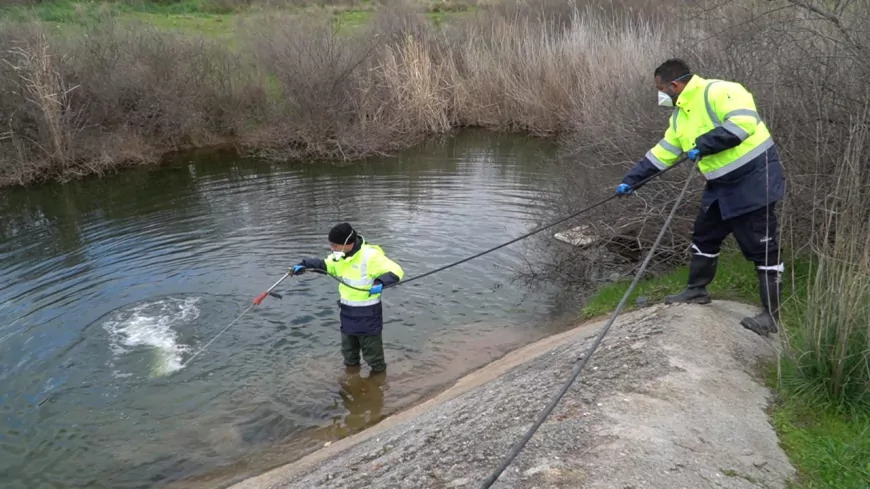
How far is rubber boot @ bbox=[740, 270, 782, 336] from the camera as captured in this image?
600 cm

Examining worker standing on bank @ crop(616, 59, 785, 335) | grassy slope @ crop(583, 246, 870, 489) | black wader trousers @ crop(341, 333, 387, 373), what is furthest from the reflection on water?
grassy slope @ crop(583, 246, 870, 489)

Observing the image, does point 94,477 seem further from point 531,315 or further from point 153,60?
point 153,60

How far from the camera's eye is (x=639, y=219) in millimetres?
9961


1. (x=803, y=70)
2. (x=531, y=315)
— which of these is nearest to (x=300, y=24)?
(x=531, y=315)

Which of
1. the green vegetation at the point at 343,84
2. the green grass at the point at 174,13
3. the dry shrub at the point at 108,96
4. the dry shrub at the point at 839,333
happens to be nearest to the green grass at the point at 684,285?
the green vegetation at the point at 343,84

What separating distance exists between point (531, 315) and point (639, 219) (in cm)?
221

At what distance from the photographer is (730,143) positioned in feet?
18.2

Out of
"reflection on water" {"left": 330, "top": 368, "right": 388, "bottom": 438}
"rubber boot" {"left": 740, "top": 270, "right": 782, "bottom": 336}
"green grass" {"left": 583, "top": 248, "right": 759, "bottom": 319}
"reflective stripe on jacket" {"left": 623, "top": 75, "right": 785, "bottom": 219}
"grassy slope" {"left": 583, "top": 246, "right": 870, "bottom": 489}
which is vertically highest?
"reflective stripe on jacket" {"left": 623, "top": 75, "right": 785, "bottom": 219}

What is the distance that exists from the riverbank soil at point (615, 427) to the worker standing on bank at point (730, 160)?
76 centimetres

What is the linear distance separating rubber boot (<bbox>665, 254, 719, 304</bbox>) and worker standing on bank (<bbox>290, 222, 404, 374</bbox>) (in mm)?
3053

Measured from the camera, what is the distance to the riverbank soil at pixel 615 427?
13.7ft

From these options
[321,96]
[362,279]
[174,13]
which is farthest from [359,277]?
[174,13]

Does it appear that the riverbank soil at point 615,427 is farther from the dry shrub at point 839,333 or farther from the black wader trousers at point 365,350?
the black wader trousers at point 365,350

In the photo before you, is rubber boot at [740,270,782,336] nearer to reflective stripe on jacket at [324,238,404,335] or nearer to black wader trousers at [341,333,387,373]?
reflective stripe on jacket at [324,238,404,335]
